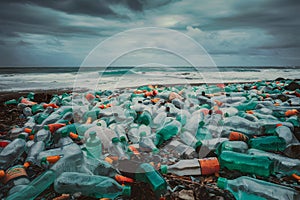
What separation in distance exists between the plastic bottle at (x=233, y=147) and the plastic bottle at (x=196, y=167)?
169 millimetres

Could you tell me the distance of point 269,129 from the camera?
1.99 metres

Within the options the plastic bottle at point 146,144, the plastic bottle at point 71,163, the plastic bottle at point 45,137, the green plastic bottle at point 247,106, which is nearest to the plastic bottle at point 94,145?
the plastic bottle at point 71,163

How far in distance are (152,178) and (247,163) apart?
2.44 feet

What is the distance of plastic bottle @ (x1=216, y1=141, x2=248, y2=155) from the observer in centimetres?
161

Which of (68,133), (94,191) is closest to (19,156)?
(68,133)

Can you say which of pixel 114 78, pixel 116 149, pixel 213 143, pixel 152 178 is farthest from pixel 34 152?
pixel 114 78

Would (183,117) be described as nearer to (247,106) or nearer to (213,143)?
(213,143)

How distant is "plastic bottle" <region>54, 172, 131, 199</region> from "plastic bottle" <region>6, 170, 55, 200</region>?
0.32 feet

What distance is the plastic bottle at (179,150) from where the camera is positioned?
1.63 meters

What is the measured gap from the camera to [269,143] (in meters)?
1.75

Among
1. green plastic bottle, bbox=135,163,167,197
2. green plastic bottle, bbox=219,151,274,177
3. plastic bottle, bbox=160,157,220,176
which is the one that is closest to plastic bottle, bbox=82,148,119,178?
green plastic bottle, bbox=135,163,167,197

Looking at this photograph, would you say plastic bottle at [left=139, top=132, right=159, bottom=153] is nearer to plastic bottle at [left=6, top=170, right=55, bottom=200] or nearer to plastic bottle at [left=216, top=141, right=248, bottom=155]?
plastic bottle at [left=216, top=141, right=248, bottom=155]

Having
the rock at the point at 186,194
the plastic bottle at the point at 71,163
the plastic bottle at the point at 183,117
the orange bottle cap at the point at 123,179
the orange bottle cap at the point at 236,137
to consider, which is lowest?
the rock at the point at 186,194

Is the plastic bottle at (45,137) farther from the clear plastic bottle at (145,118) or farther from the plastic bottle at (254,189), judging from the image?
the plastic bottle at (254,189)
